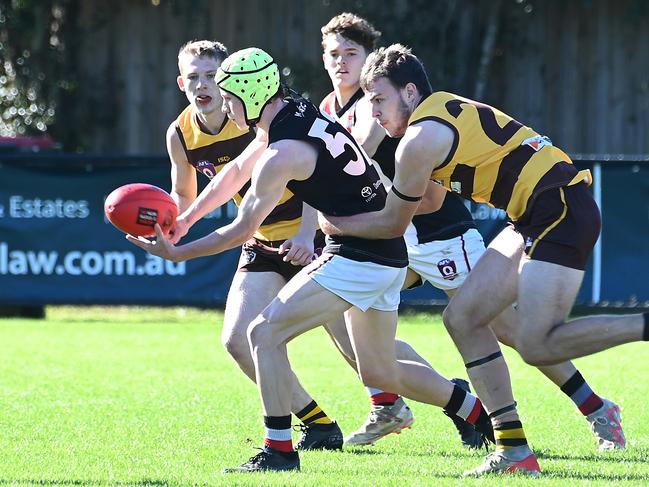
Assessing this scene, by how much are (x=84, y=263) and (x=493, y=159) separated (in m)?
8.69

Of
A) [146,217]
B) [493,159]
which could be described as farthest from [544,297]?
[146,217]

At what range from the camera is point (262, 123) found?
6133mm

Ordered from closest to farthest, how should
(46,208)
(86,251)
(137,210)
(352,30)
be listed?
(137,210) < (352,30) < (86,251) < (46,208)

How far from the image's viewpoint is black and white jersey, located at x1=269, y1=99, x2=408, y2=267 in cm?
602

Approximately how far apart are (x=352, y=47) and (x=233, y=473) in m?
2.96

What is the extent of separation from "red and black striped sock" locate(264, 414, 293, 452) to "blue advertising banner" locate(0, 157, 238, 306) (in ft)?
25.6

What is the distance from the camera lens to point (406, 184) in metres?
5.88

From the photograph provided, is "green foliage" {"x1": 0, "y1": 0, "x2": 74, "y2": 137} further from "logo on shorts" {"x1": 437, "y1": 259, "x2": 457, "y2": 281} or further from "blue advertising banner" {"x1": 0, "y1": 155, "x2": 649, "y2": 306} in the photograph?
"logo on shorts" {"x1": 437, "y1": 259, "x2": 457, "y2": 281}

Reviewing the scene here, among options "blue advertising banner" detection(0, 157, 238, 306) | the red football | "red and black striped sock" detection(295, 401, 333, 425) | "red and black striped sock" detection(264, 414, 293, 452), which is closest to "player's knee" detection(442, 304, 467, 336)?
"red and black striped sock" detection(264, 414, 293, 452)

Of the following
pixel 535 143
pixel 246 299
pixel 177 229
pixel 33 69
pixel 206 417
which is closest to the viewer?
pixel 535 143

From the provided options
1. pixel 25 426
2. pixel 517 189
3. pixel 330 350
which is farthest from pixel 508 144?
pixel 330 350

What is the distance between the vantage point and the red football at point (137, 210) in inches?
245

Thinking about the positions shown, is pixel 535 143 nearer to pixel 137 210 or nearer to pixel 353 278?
pixel 353 278

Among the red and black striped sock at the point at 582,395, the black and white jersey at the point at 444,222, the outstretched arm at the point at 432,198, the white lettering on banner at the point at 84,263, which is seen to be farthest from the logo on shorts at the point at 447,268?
the white lettering on banner at the point at 84,263
